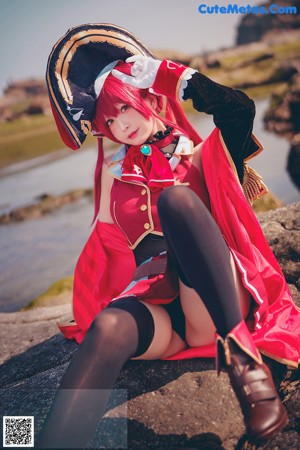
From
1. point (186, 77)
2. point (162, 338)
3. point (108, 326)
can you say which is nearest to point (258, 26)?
point (186, 77)

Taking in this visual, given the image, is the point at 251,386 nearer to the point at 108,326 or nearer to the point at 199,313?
the point at 199,313

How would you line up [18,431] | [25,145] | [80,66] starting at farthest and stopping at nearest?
1. [25,145]
2. [80,66]
3. [18,431]

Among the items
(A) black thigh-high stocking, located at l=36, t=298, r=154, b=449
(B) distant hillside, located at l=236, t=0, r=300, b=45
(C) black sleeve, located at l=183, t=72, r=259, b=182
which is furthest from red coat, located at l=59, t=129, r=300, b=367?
(B) distant hillside, located at l=236, t=0, r=300, b=45

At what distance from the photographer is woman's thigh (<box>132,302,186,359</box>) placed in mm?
1877

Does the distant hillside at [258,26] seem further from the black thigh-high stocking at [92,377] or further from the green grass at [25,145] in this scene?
the black thigh-high stocking at [92,377]

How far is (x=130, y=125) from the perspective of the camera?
2.11m

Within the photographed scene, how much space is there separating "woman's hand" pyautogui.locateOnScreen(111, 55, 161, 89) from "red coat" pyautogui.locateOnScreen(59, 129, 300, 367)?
0.40 m

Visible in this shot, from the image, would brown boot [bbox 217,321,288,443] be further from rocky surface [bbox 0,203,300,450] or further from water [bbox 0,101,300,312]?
water [bbox 0,101,300,312]

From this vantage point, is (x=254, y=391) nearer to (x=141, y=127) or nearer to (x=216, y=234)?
(x=216, y=234)

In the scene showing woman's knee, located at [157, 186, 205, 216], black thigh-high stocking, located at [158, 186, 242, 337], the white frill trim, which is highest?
the white frill trim

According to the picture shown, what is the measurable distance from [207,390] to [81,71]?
1552 mm

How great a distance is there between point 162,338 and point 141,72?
46.6 inches

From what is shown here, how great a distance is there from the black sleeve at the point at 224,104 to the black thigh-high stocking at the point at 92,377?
2.97ft

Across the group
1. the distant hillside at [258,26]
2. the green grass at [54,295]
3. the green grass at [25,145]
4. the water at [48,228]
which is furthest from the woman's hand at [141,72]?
the distant hillside at [258,26]
